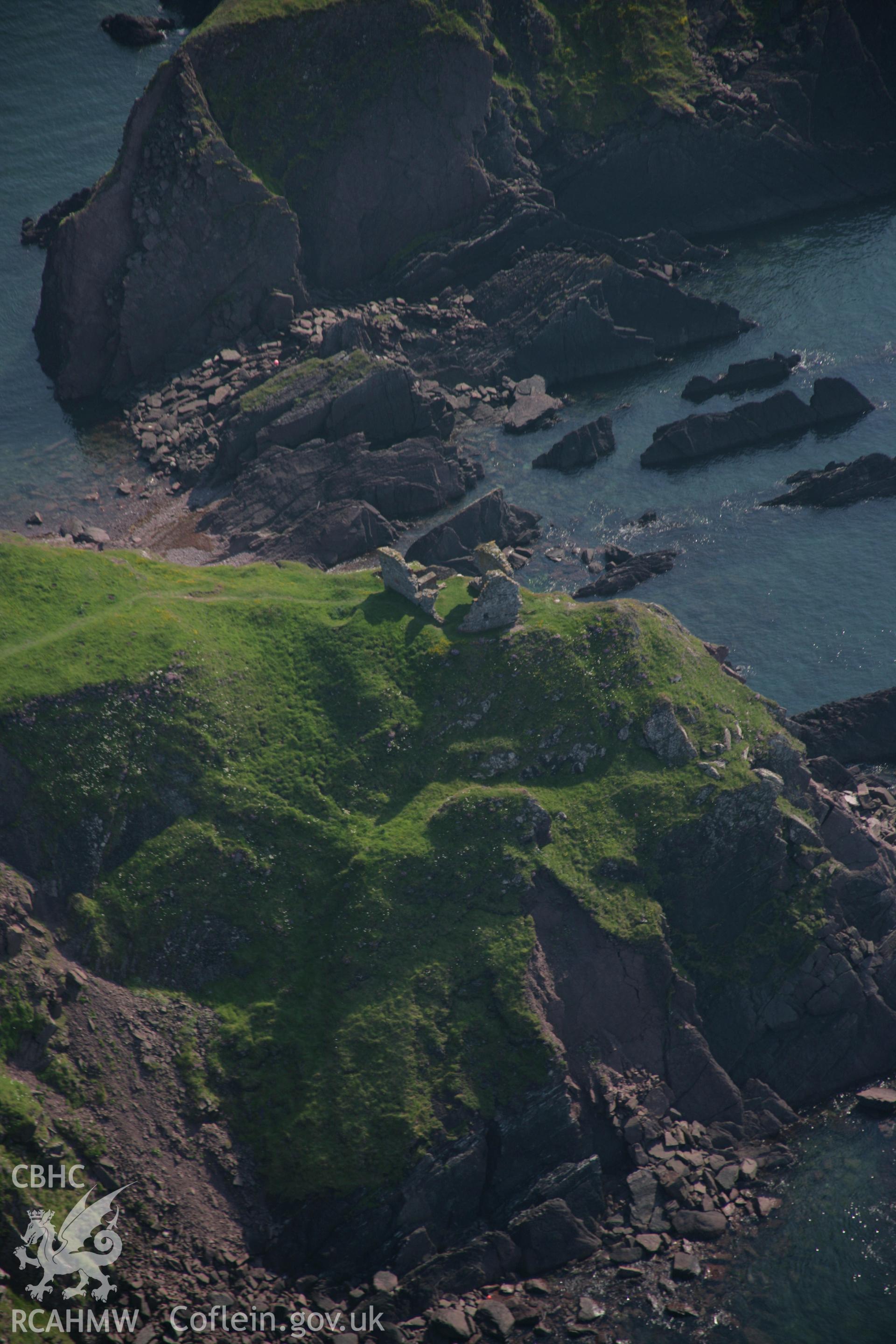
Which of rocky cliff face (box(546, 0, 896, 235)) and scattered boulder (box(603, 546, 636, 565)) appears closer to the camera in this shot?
scattered boulder (box(603, 546, 636, 565))

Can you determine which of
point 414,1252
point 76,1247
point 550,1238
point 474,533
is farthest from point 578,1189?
point 474,533

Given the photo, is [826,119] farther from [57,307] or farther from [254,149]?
[57,307]

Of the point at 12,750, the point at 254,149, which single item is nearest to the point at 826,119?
the point at 254,149

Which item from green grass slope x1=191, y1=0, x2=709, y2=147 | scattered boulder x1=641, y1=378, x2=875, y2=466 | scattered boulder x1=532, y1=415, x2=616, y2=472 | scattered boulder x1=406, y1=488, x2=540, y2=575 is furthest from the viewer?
green grass slope x1=191, y1=0, x2=709, y2=147

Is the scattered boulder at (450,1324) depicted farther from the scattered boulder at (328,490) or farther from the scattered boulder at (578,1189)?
the scattered boulder at (328,490)

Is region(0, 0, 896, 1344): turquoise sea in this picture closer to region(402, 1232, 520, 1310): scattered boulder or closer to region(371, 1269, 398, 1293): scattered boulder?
region(402, 1232, 520, 1310): scattered boulder

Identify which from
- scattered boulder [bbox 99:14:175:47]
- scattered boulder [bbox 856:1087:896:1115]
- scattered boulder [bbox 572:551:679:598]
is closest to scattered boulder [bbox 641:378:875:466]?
scattered boulder [bbox 572:551:679:598]

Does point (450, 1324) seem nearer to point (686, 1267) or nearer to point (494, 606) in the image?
point (686, 1267)
